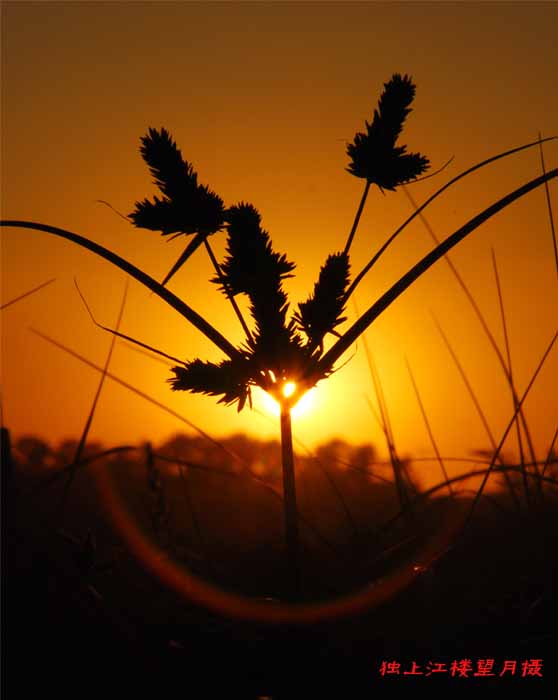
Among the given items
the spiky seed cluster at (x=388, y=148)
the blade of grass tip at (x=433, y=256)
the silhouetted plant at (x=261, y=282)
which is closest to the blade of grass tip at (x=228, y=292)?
the silhouetted plant at (x=261, y=282)

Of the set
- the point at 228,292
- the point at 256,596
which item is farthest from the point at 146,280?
the point at 256,596

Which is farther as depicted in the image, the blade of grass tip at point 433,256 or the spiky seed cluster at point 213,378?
the spiky seed cluster at point 213,378

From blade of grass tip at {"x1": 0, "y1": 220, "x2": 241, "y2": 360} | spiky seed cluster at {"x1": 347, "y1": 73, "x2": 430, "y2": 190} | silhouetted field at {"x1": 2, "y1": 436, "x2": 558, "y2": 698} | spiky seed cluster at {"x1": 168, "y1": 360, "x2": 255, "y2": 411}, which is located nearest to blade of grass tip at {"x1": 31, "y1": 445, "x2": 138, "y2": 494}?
silhouetted field at {"x1": 2, "y1": 436, "x2": 558, "y2": 698}

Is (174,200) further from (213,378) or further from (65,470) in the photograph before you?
(65,470)

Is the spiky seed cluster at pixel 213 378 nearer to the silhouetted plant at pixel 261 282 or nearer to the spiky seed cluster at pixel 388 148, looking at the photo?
the silhouetted plant at pixel 261 282

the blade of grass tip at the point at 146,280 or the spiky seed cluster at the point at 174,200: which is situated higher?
the spiky seed cluster at the point at 174,200

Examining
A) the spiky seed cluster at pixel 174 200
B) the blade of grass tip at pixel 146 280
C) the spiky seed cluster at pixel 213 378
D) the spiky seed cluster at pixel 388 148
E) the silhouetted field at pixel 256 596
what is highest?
the spiky seed cluster at pixel 388 148
